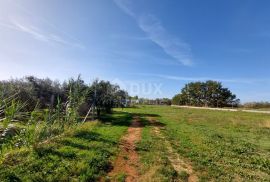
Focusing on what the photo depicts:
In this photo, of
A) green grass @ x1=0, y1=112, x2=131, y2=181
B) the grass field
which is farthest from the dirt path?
green grass @ x1=0, y1=112, x2=131, y2=181

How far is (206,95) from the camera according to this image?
89438 mm

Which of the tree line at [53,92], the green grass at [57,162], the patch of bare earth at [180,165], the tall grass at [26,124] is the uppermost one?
the tree line at [53,92]

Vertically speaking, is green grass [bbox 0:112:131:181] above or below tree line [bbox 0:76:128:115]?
below

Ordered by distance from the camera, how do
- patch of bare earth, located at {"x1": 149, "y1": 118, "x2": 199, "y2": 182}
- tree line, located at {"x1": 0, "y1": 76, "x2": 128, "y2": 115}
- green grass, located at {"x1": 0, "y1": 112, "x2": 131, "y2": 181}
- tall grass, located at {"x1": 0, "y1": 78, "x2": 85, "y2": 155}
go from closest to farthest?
1. tall grass, located at {"x1": 0, "y1": 78, "x2": 85, "y2": 155}
2. green grass, located at {"x1": 0, "y1": 112, "x2": 131, "y2": 181}
3. patch of bare earth, located at {"x1": 149, "y1": 118, "x2": 199, "y2": 182}
4. tree line, located at {"x1": 0, "y1": 76, "x2": 128, "y2": 115}

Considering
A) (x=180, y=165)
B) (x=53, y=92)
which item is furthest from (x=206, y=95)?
(x=180, y=165)

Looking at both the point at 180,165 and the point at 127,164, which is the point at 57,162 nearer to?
the point at 127,164

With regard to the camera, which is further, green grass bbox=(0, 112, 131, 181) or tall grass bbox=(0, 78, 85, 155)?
green grass bbox=(0, 112, 131, 181)

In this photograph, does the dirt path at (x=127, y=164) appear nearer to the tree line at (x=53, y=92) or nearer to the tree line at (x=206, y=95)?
the tree line at (x=53, y=92)

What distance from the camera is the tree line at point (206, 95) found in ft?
274

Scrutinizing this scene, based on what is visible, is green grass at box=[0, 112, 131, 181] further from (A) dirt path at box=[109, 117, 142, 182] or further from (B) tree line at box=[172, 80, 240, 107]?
(B) tree line at box=[172, 80, 240, 107]

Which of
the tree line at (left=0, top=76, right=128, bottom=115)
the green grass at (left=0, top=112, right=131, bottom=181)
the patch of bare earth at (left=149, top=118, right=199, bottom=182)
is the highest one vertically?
the tree line at (left=0, top=76, right=128, bottom=115)

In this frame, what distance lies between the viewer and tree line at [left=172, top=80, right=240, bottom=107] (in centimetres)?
8356

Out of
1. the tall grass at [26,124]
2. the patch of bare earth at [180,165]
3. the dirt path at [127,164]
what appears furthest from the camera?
the patch of bare earth at [180,165]

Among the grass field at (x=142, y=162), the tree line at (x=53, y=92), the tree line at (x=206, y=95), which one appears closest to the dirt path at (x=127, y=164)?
the grass field at (x=142, y=162)
